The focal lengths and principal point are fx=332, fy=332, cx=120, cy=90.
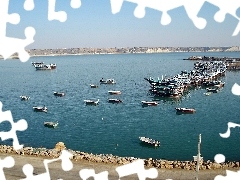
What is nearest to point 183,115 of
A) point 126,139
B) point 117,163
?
point 126,139

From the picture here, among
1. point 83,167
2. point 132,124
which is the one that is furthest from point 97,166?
point 132,124

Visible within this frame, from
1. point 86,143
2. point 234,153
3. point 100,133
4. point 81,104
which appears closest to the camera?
point 234,153

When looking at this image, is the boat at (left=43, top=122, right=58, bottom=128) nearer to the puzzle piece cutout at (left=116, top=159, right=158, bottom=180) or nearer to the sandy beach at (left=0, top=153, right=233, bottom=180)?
the sandy beach at (left=0, top=153, right=233, bottom=180)

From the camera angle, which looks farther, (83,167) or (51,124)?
(51,124)

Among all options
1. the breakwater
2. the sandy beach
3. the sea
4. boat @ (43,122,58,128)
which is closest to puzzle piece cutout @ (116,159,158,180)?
the sandy beach

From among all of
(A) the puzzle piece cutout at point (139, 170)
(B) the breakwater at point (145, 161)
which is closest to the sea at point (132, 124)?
(B) the breakwater at point (145, 161)

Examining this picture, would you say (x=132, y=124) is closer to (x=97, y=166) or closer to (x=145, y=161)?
(x=145, y=161)

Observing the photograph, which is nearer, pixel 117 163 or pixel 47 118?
pixel 117 163

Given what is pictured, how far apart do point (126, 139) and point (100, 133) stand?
2.42m

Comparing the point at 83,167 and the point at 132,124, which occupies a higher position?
the point at 83,167

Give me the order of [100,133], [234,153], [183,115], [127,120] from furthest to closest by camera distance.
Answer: [183,115]
[127,120]
[100,133]
[234,153]

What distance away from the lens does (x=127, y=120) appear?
2734 cm

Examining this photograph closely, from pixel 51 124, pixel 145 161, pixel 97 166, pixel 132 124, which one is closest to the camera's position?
pixel 97 166

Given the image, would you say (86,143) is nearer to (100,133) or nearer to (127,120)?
(100,133)
